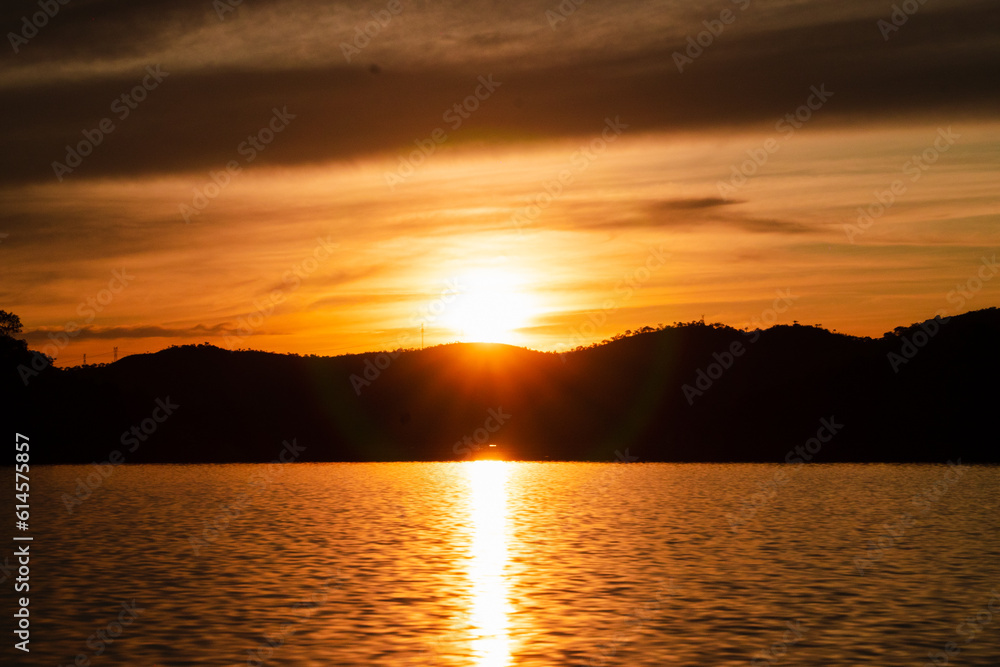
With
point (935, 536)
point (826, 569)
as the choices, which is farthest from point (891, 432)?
point (826, 569)

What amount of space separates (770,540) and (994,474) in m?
67.5

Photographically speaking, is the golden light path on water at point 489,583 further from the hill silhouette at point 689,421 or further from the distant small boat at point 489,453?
the hill silhouette at point 689,421

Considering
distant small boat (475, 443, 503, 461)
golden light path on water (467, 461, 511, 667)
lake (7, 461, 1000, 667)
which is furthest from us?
distant small boat (475, 443, 503, 461)

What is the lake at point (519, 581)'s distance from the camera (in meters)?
25.4

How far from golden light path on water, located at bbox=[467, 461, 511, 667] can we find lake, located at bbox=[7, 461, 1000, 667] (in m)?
0.13

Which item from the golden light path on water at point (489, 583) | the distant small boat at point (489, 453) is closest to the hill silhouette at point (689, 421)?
the distant small boat at point (489, 453)

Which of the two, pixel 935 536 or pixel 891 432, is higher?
pixel 891 432

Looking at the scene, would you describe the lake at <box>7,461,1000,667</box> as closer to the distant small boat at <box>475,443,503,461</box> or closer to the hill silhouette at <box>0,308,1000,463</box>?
the hill silhouette at <box>0,308,1000,463</box>

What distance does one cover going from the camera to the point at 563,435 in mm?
188750

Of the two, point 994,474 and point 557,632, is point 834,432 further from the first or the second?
point 557,632

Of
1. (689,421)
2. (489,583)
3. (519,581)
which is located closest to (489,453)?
(689,421)

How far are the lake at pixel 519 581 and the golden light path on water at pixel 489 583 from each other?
128mm

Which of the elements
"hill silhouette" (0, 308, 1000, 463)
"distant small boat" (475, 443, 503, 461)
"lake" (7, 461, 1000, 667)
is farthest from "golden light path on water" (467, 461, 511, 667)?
"hill silhouette" (0, 308, 1000, 463)

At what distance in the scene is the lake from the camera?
25.4 m
